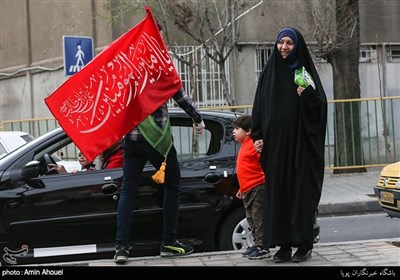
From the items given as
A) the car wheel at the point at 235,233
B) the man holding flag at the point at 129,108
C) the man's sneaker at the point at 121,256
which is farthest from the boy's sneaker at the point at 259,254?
the man's sneaker at the point at 121,256

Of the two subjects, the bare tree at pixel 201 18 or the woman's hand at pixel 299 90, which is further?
the bare tree at pixel 201 18

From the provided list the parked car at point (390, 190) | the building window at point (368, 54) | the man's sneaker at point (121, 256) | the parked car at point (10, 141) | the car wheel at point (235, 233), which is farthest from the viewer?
the building window at point (368, 54)

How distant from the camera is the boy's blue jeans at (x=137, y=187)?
514 centimetres

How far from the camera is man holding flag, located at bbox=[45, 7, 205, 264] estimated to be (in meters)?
5.12

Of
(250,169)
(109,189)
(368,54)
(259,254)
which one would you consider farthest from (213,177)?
(368,54)

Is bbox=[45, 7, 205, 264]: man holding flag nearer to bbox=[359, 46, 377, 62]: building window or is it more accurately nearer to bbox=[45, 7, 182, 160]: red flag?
bbox=[45, 7, 182, 160]: red flag

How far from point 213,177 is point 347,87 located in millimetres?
9049

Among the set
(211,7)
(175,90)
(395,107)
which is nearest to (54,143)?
(175,90)

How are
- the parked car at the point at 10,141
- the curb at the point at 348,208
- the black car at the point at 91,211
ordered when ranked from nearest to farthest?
1. the black car at the point at 91,211
2. the parked car at the point at 10,141
3. the curb at the point at 348,208

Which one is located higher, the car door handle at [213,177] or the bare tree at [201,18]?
the bare tree at [201,18]

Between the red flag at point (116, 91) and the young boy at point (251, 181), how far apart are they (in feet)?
2.53

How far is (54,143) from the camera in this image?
6117 mm

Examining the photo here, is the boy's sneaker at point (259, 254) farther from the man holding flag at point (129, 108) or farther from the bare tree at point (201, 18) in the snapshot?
the bare tree at point (201, 18)

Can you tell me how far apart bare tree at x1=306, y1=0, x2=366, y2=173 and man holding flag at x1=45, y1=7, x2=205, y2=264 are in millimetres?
9055
